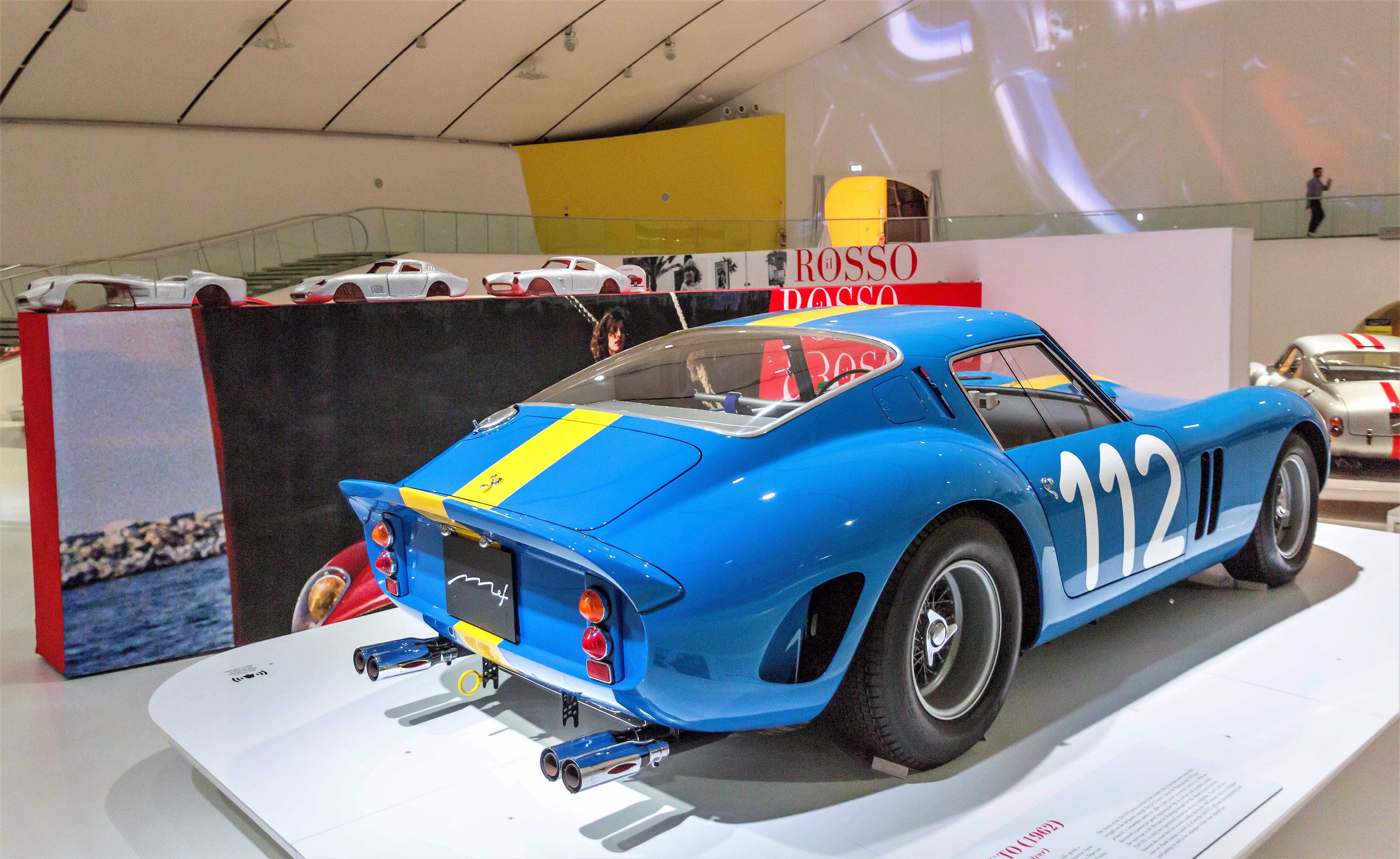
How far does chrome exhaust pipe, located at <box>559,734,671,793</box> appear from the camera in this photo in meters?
1.92

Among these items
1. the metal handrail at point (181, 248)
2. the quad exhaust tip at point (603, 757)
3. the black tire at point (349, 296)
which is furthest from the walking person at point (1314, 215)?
→ the quad exhaust tip at point (603, 757)

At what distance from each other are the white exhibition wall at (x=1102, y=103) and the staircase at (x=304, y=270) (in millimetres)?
9053

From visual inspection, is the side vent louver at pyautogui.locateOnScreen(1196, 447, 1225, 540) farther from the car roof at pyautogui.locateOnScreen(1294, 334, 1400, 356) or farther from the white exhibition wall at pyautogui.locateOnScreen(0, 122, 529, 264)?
the white exhibition wall at pyautogui.locateOnScreen(0, 122, 529, 264)

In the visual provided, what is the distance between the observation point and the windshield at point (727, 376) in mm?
2402

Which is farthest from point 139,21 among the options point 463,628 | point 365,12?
point 463,628

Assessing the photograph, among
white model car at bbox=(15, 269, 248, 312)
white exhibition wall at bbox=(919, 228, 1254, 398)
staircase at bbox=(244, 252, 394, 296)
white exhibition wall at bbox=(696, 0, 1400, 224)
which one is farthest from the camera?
staircase at bbox=(244, 252, 394, 296)

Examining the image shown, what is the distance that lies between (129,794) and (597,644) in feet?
5.18

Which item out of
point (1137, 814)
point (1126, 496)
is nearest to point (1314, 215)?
point (1126, 496)

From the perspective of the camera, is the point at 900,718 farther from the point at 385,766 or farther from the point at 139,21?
the point at 139,21

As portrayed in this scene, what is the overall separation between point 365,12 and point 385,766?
13.7m

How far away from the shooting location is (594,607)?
6.24 feet

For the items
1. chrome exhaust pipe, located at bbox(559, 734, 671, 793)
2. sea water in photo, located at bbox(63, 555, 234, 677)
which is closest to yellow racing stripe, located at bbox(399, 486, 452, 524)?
chrome exhaust pipe, located at bbox(559, 734, 671, 793)

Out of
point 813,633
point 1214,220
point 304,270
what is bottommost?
point 813,633

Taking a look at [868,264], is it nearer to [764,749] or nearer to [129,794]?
[764,749]
